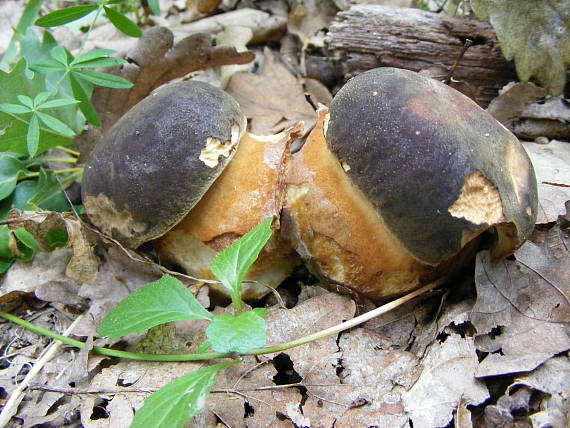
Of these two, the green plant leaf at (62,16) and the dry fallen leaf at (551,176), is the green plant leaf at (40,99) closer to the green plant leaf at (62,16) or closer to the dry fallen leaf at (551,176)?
the green plant leaf at (62,16)

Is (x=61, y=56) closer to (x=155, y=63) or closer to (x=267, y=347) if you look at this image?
(x=155, y=63)

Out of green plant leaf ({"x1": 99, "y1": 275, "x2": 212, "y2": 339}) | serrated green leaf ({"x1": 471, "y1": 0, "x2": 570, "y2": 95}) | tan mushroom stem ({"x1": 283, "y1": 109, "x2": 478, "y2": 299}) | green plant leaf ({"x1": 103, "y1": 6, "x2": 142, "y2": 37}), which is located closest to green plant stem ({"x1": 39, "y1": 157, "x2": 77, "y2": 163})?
green plant leaf ({"x1": 103, "y1": 6, "x2": 142, "y2": 37})

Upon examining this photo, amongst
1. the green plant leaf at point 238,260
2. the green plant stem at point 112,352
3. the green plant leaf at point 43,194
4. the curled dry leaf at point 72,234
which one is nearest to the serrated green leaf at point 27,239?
the curled dry leaf at point 72,234

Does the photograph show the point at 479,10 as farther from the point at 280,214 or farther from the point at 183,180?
the point at 183,180

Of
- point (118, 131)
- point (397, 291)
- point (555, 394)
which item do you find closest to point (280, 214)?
point (397, 291)

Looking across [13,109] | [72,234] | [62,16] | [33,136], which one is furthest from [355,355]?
[62,16]

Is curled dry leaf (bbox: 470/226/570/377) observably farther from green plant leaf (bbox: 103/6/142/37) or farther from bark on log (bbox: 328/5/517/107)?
green plant leaf (bbox: 103/6/142/37)

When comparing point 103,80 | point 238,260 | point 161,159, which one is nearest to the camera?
point 238,260
